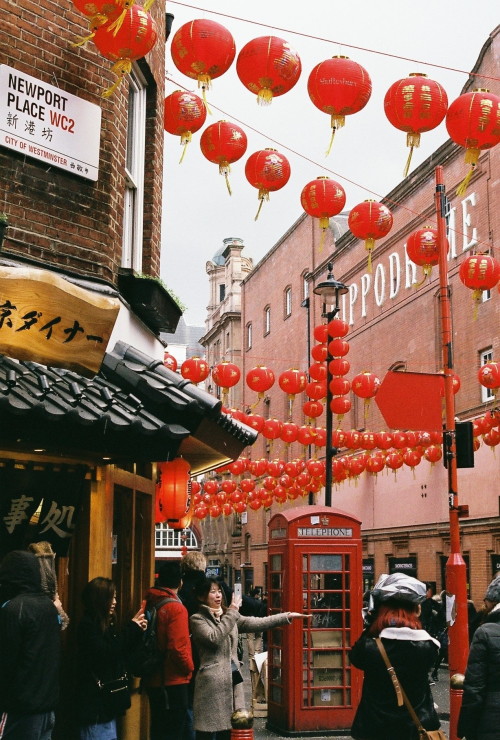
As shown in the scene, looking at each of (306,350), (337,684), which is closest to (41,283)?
(337,684)

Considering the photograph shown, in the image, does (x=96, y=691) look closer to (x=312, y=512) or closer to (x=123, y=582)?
(x=123, y=582)

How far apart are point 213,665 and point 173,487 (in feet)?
13.5

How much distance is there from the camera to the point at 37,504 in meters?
7.66

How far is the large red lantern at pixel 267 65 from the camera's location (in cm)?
952

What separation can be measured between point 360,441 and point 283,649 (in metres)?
12.1

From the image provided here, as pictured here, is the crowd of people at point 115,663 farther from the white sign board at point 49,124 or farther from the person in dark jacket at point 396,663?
the white sign board at point 49,124

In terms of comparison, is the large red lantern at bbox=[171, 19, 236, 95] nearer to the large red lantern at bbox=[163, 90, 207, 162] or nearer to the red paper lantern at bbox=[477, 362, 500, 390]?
the large red lantern at bbox=[163, 90, 207, 162]

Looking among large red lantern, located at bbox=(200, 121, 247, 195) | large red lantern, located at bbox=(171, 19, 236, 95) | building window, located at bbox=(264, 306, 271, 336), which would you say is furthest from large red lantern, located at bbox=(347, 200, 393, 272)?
building window, located at bbox=(264, 306, 271, 336)

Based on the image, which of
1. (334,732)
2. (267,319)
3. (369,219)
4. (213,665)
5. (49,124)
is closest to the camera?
(213,665)

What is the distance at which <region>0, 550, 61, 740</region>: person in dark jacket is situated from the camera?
19.2 feet

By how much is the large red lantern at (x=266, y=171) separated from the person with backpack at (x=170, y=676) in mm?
5415

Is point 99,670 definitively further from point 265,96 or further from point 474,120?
point 474,120

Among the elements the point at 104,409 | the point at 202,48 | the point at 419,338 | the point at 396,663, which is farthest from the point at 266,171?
the point at 419,338

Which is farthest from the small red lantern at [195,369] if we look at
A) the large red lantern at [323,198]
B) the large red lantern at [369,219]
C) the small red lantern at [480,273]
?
the large red lantern at [323,198]
